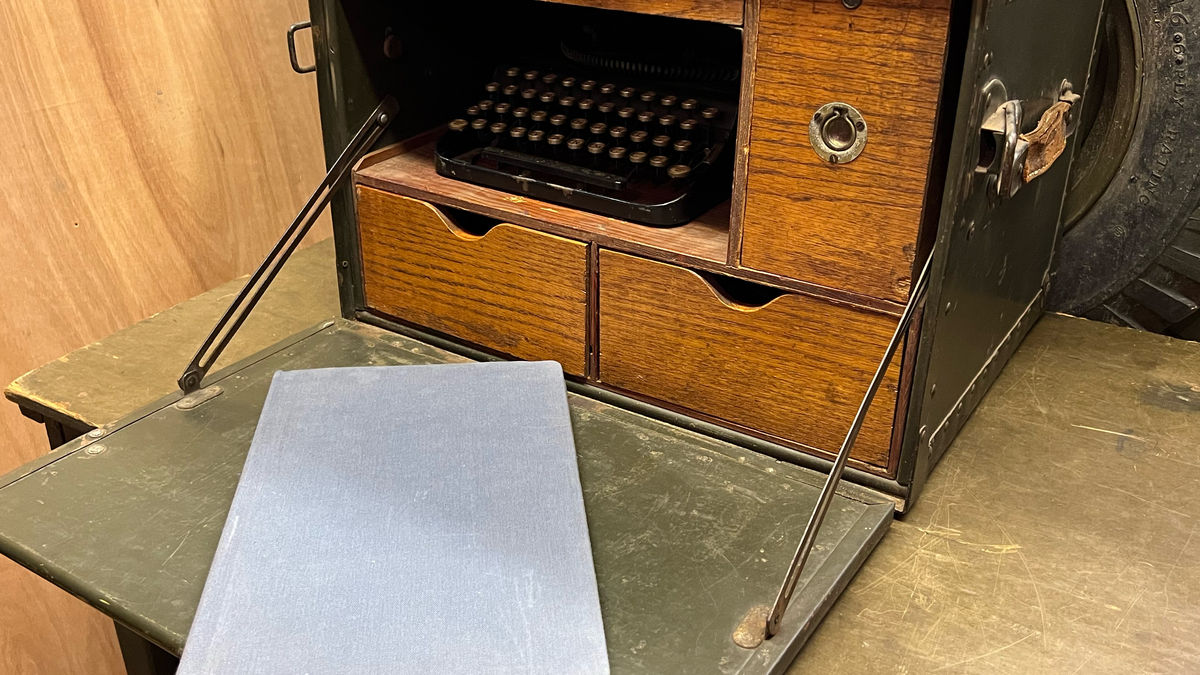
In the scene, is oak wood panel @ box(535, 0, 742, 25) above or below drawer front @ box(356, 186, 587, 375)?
above

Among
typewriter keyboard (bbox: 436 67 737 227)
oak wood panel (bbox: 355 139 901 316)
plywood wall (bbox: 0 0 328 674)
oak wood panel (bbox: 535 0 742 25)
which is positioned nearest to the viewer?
oak wood panel (bbox: 535 0 742 25)

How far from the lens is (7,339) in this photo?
1596 mm

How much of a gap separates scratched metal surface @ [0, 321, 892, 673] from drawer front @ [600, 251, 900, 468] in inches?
2.0

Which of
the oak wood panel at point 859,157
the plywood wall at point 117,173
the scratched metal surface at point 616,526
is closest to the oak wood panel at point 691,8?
the oak wood panel at point 859,157

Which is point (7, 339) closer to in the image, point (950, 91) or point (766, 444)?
point (766, 444)

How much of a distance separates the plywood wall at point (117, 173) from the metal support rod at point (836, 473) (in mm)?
1252

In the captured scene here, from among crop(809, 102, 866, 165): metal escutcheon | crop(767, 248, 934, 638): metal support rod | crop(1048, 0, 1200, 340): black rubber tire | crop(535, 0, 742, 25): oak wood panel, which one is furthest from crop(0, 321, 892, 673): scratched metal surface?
crop(1048, 0, 1200, 340): black rubber tire

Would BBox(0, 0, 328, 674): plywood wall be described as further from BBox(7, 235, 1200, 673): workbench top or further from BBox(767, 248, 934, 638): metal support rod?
BBox(767, 248, 934, 638): metal support rod

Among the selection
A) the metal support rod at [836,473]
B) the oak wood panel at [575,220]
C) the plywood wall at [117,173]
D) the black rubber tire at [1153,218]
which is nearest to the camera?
the metal support rod at [836,473]

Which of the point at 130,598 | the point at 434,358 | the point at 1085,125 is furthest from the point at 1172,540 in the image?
the point at 130,598

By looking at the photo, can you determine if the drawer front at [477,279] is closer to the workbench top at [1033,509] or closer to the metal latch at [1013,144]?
the workbench top at [1033,509]

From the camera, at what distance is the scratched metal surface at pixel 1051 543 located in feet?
3.09

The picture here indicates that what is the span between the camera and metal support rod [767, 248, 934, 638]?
906 millimetres

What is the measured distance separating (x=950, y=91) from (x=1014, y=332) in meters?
0.53
